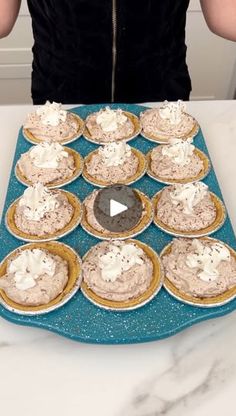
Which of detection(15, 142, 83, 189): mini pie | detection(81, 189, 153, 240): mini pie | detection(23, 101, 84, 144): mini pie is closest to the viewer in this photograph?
detection(81, 189, 153, 240): mini pie

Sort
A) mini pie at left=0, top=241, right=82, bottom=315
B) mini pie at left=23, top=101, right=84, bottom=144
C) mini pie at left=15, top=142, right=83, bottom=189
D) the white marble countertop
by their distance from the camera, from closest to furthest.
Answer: the white marble countertop
mini pie at left=0, top=241, right=82, bottom=315
mini pie at left=15, top=142, right=83, bottom=189
mini pie at left=23, top=101, right=84, bottom=144

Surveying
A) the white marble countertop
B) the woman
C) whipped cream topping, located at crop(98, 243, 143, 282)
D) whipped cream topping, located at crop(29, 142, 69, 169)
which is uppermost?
the woman

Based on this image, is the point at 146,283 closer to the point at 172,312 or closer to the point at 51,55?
the point at 172,312

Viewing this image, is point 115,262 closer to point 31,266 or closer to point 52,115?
point 31,266

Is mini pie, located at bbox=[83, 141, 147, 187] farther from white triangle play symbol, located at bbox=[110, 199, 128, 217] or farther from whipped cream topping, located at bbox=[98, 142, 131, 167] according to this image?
white triangle play symbol, located at bbox=[110, 199, 128, 217]

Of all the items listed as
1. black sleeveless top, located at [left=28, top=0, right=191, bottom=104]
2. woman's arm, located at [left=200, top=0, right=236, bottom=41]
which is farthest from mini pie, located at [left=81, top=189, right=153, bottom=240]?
woman's arm, located at [left=200, top=0, right=236, bottom=41]

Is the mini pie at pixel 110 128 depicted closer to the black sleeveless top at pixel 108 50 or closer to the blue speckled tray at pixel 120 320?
the black sleeveless top at pixel 108 50
